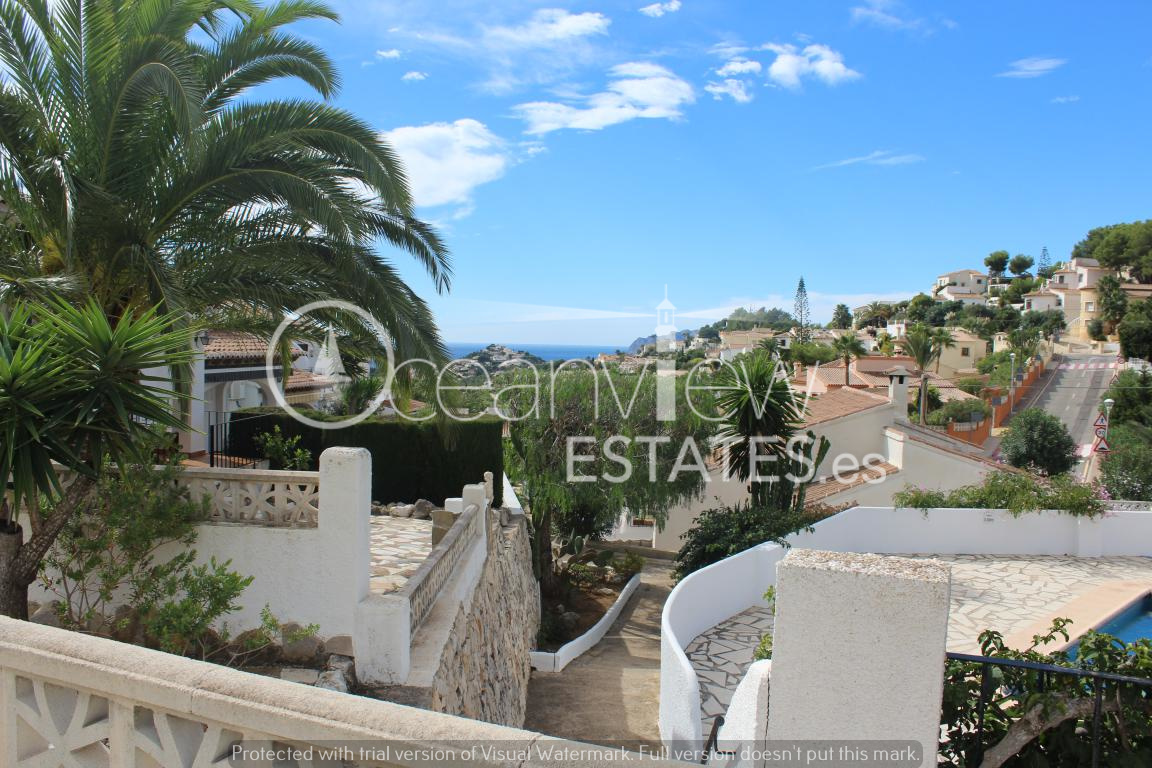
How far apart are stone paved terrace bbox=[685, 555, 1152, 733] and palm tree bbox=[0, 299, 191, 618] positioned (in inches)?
237

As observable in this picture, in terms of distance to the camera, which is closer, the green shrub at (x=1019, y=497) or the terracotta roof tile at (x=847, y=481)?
the green shrub at (x=1019, y=497)

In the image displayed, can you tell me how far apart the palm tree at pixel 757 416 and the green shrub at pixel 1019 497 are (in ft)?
9.72

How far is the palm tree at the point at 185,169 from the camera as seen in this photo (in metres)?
6.27

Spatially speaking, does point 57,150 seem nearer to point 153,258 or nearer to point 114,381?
point 153,258

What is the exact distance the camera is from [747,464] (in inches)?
564


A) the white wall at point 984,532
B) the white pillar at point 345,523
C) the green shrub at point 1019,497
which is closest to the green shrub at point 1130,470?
the white wall at point 984,532

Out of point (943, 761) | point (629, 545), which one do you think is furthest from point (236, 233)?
point (629, 545)

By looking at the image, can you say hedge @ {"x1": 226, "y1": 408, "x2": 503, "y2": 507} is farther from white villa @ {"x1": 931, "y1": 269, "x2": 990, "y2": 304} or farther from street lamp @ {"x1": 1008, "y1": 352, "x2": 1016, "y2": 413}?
white villa @ {"x1": 931, "y1": 269, "x2": 990, "y2": 304}

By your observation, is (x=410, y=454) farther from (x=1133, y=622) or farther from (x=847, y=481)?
(x=1133, y=622)

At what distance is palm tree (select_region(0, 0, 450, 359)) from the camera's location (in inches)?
247

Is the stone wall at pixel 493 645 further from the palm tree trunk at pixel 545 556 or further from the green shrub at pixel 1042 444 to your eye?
the green shrub at pixel 1042 444

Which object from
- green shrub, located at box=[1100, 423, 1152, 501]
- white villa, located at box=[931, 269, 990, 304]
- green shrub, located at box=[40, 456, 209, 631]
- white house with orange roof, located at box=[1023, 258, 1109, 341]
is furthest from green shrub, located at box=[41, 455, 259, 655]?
white villa, located at box=[931, 269, 990, 304]

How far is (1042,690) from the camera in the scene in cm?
363

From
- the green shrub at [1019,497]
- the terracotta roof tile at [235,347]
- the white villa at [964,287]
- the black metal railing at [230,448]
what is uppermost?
the white villa at [964,287]
